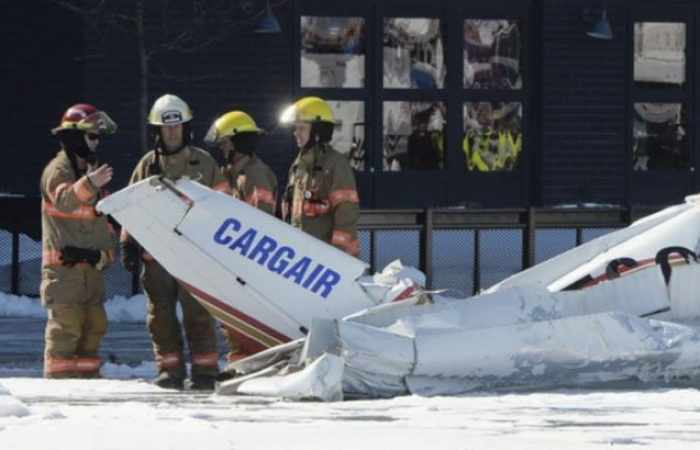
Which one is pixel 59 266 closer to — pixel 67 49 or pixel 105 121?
pixel 105 121

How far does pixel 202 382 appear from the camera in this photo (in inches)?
539

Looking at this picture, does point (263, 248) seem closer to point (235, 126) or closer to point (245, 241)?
point (245, 241)

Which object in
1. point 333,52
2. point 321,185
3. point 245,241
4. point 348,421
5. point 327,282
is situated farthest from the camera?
point 333,52

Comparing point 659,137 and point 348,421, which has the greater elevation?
point 348,421

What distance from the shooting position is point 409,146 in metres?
29.0

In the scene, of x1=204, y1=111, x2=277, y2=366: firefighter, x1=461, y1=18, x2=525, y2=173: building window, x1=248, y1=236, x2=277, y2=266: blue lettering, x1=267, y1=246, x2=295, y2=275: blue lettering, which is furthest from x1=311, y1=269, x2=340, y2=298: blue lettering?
x1=461, y1=18, x2=525, y2=173: building window

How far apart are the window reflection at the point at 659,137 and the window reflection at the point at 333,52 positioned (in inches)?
153

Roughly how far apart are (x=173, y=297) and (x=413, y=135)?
15.1 metres

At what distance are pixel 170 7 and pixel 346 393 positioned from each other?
47.9 ft

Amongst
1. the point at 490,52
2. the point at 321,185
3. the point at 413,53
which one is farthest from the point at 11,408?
the point at 490,52

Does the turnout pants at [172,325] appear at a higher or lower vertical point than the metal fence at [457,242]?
higher

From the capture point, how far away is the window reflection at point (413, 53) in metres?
28.5

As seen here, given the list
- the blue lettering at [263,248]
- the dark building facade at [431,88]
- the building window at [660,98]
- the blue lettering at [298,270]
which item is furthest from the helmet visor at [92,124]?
the building window at [660,98]

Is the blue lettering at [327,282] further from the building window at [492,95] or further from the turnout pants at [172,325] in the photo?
the building window at [492,95]
